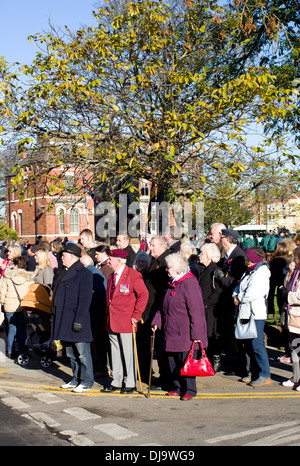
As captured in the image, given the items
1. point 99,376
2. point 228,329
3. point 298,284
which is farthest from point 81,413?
point 298,284

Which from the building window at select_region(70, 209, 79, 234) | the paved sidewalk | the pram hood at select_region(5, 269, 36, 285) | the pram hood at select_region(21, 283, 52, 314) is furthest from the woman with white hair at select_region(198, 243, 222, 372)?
the building window at select_region(70, 209, 79, 234)

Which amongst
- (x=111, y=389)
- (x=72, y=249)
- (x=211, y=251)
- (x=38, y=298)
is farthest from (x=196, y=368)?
(x=38, y=298)

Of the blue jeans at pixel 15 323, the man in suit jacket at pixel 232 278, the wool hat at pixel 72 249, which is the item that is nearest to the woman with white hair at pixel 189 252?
the man in suit jacket at pixel 232 278

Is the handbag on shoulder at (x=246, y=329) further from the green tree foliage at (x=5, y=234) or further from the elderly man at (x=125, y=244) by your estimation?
the green tree foliage at (x=5, y=234)

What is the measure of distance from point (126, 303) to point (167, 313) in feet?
2.10

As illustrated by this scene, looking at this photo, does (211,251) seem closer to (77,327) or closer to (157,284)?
(157,284)

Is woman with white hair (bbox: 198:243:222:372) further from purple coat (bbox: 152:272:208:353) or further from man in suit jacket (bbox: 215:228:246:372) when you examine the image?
purple coat (bbox: 152:272:208:353)

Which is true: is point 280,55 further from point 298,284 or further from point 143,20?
point 298,284

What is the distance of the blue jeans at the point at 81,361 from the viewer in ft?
25.6

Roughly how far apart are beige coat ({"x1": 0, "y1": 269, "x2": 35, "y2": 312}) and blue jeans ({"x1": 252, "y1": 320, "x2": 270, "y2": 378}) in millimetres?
4485

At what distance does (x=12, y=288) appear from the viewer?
10289 mm

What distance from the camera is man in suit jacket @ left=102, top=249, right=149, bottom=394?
7.73 meters

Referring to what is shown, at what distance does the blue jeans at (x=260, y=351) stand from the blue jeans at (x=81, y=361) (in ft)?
7.66

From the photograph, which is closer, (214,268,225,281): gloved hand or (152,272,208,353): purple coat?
(152,272,208,353): purple coat
